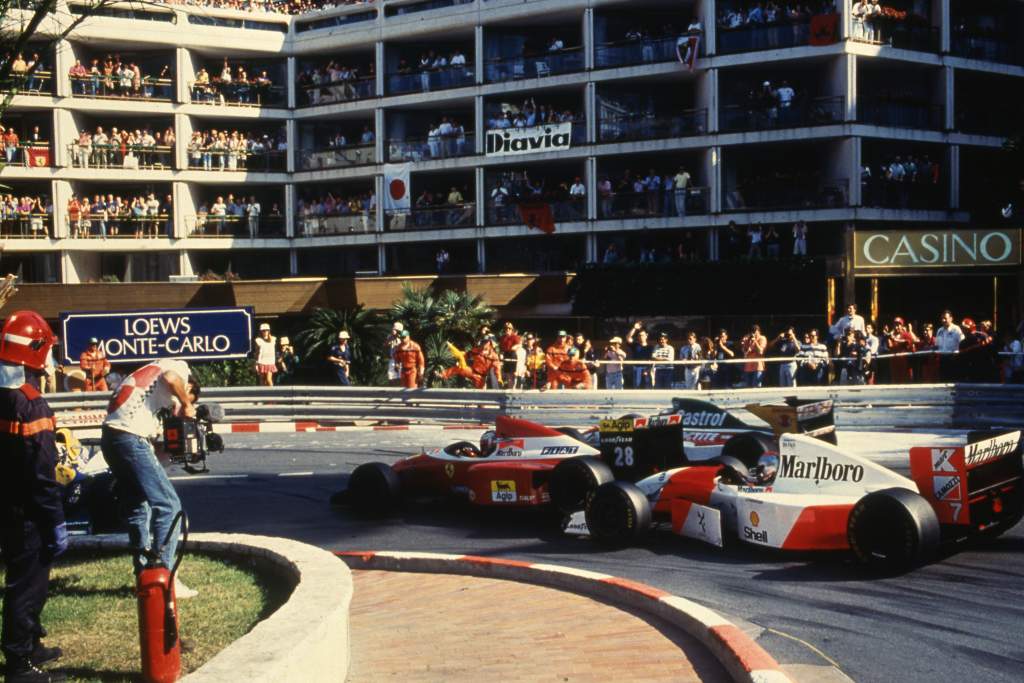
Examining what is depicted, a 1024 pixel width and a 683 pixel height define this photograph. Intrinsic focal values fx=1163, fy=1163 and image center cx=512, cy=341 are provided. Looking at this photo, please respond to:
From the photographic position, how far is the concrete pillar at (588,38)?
3753 centimetres

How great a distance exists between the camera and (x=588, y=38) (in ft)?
124

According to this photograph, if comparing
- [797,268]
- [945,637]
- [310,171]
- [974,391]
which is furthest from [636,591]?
[310,171]

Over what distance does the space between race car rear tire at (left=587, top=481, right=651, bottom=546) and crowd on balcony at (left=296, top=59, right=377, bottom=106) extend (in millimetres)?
33498

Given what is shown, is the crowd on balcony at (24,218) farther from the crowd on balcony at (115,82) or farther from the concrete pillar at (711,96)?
the concrete pillar at (711,96)

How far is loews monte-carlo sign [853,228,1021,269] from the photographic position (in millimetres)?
23766

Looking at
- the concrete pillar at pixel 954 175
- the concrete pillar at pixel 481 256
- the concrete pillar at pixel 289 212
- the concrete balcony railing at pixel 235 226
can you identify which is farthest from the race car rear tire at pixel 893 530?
the concrete pillar at pixel 289 212

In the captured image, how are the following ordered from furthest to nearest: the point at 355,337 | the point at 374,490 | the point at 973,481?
the point at 355,337 → the point at 374,490 → the point at 973,481

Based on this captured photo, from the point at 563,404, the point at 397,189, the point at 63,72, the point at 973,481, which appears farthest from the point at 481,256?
the point at 973,481

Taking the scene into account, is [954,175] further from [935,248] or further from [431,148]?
[431,148]

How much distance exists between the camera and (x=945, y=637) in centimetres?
735

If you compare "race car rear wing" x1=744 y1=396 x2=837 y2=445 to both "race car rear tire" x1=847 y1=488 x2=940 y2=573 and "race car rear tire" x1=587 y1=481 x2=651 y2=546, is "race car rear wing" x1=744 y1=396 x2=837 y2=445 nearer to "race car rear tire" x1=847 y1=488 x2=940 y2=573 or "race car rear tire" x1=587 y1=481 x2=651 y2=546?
"race car rear tire" x1=587 y1=481 x2=651 y2=546

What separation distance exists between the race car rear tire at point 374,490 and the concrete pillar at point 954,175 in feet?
89.7

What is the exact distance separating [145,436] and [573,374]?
1448 centimetres

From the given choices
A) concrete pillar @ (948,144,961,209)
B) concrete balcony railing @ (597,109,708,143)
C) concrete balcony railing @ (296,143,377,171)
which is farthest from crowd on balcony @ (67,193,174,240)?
concrete pillar @ (948,144,961,209)
